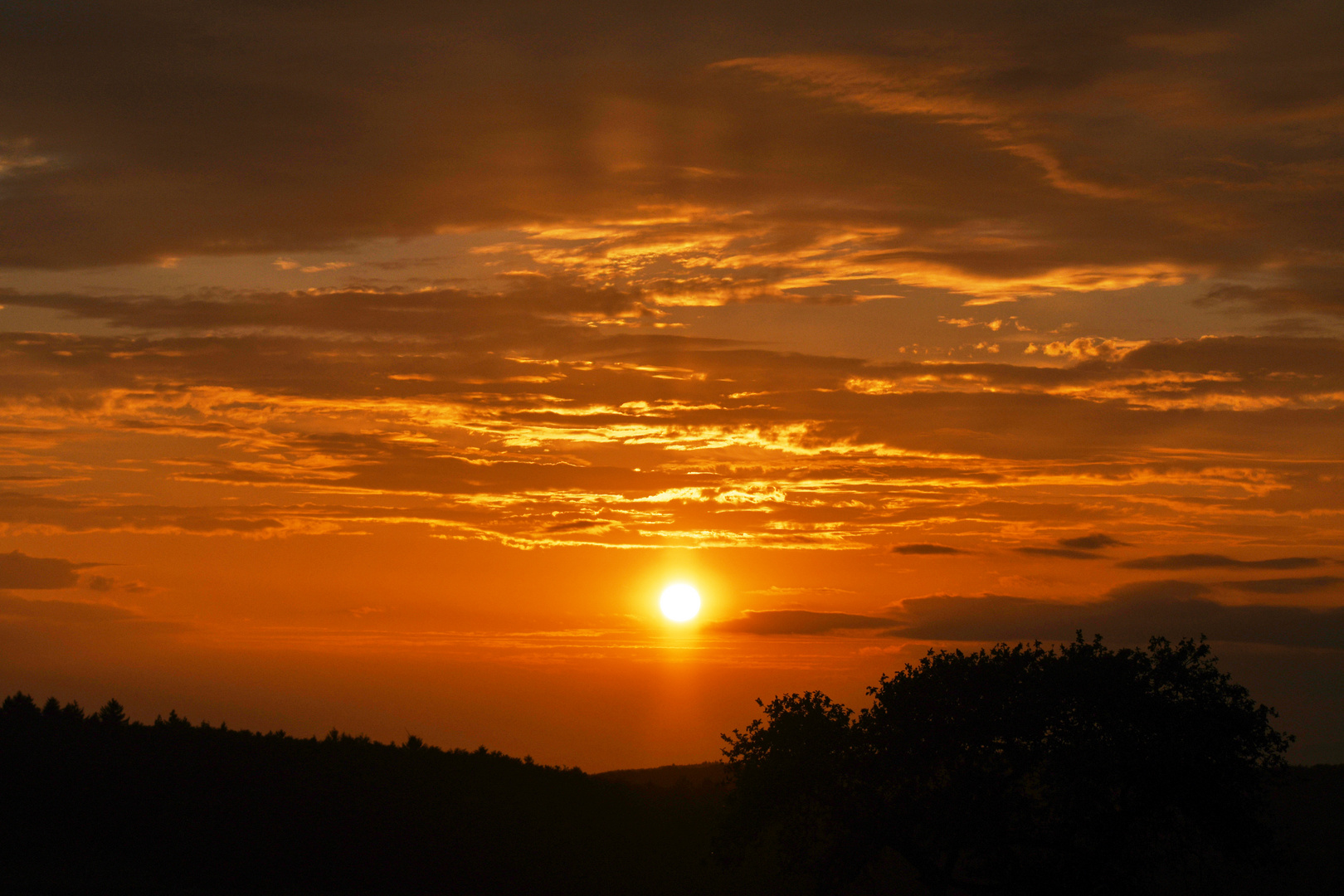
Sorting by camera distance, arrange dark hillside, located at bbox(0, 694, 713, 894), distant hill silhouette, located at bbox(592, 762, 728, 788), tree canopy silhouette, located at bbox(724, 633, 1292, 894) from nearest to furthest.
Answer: tree canopy silhouette, located at bbox(724, 633, 1292, 894), dark hillside, located at bbox(0, 694, 713, 894), distant hill silhouette, located at bbox(592, 762, 728, 788)

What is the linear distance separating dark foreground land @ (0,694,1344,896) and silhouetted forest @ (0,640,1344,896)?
0.53 ft

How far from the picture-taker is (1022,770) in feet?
118

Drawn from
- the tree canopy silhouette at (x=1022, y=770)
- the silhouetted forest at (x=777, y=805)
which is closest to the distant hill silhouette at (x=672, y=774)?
the silhouetted forest at (x=777, y=805)

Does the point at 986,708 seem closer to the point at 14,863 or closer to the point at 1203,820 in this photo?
the point at 1203,820

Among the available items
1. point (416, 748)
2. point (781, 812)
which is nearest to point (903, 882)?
point (781, 812)

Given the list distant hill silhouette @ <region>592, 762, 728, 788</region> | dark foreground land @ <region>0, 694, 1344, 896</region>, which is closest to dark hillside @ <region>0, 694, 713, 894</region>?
dark foreground land @ <region>0, 694, 1344, 896</region>

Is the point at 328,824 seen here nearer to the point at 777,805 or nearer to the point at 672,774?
the point at 777,805

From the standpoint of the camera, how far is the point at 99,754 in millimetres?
58062

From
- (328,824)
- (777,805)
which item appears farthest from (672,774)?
(777,805)

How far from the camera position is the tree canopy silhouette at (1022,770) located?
114 feet

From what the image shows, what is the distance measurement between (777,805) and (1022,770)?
28.6 feet

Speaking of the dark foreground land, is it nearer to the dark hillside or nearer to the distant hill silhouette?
the dark hillside

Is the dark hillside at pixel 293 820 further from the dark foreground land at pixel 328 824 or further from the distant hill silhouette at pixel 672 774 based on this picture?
the distant hill silhouette at pixel 672 774

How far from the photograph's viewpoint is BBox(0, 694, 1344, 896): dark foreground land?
5000 centimetres
